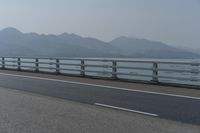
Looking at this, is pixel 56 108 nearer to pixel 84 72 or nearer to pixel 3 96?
pixel 3 96

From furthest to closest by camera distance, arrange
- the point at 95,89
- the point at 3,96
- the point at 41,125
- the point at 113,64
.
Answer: the point at 113,64 < the point at 95,89 < the point at 3,96 < the point at 41,125

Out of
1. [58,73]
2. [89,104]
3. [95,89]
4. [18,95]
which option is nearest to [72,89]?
[95,89]

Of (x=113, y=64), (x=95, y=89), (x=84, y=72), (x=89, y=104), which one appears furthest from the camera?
(x=84, y=72)

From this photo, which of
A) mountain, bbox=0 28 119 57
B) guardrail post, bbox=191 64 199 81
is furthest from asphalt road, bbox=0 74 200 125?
mountain, bbox=0 28 119 57

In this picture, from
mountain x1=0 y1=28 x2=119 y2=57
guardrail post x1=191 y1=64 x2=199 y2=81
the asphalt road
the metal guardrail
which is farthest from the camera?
mountain x1=0 y1=28 x2=119 y2=57

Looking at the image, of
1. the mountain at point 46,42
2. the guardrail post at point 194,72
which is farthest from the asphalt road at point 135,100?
the mountain at point 46,42

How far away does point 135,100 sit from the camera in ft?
41.4

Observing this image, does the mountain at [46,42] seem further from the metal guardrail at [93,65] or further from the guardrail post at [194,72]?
the guardrail post at [194,72]

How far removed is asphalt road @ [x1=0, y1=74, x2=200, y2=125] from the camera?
10188mm

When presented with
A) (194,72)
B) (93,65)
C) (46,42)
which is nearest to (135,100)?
(194,72)

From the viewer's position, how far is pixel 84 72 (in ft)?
73.9

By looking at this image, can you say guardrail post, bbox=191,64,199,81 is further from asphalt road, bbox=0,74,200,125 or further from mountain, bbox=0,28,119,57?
mountain, bbox=0,28,119,57

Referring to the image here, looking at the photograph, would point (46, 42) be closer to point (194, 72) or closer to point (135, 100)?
point (194, 72)

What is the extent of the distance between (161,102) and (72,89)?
4.86 m
